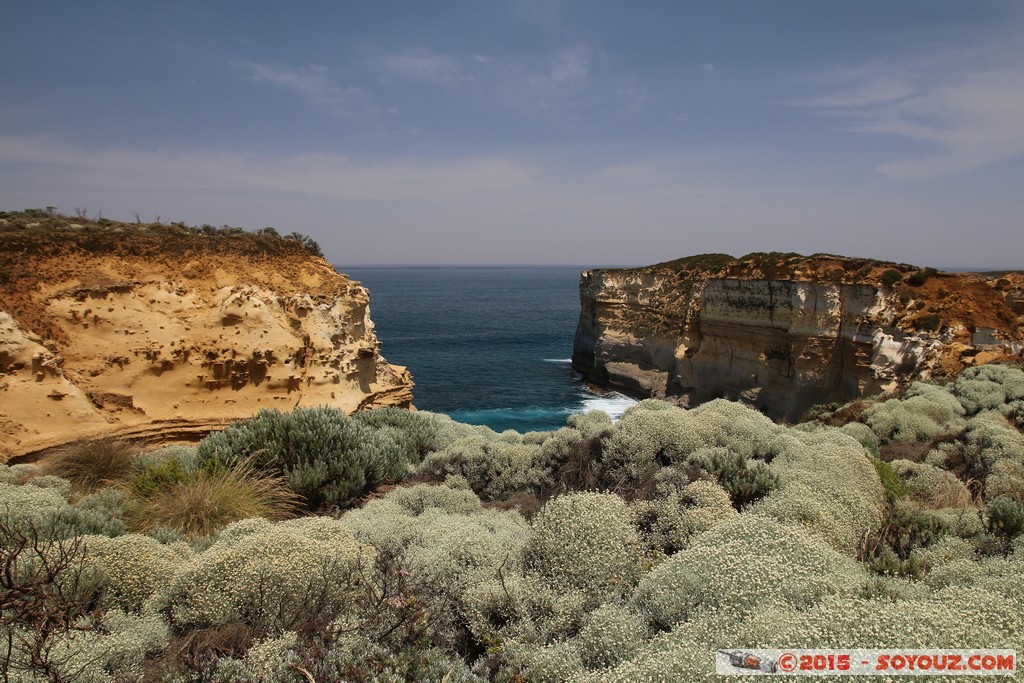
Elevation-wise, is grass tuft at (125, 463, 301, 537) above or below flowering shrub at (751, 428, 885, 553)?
below

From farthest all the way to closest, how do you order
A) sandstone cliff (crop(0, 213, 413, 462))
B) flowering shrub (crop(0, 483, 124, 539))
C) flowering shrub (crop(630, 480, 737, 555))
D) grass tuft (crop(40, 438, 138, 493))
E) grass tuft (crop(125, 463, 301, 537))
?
sandstone cliff (crop(0, 213, 413, 462))
grass tuft (crop(40, 438, 138, 493))
grass tuft (crop(125, 463, 301, 537))
flowering shrub (crop(0, 483, 124, 539))
flowering shrub (crop(630, 480, 737, 555))

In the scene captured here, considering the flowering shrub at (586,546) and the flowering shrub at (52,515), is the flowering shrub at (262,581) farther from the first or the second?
the flowering shrub at (52,515)

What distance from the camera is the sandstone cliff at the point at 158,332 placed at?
49.0 ft

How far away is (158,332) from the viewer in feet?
56.7

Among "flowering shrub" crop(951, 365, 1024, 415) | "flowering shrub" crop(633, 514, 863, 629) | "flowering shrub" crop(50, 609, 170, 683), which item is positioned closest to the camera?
"flowering shrub" crop(50, 609, 170, 683)

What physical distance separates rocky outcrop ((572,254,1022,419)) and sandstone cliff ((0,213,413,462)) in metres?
22.9

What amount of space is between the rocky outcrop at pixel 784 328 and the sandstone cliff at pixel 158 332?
75.2 feet

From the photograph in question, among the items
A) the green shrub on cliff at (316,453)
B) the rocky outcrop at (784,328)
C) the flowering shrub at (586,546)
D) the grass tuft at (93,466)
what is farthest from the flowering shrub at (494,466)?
the rocky outcrop at (784,328)

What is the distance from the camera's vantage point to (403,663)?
3.28 meters

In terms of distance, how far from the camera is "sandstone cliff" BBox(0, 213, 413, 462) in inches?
588

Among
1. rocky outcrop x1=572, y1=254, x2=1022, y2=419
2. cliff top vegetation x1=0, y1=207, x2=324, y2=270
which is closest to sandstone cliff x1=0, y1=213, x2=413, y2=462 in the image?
cliff top vegetation x1=0, y1=207, x2=324, y2=270

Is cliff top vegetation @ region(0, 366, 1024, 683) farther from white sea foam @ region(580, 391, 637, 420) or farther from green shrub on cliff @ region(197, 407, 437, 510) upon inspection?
white sea foam @ region(580, 391, 637, 420)

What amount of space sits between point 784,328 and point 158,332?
1174 inches

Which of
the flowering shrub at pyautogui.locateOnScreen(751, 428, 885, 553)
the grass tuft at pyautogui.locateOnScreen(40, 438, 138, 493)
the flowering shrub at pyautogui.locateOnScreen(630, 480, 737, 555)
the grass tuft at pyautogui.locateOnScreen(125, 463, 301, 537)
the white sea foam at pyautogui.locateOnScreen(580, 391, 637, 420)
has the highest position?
the flowering shrub at pyautogui.locateOnScreen(751, 428, 885, 553)
